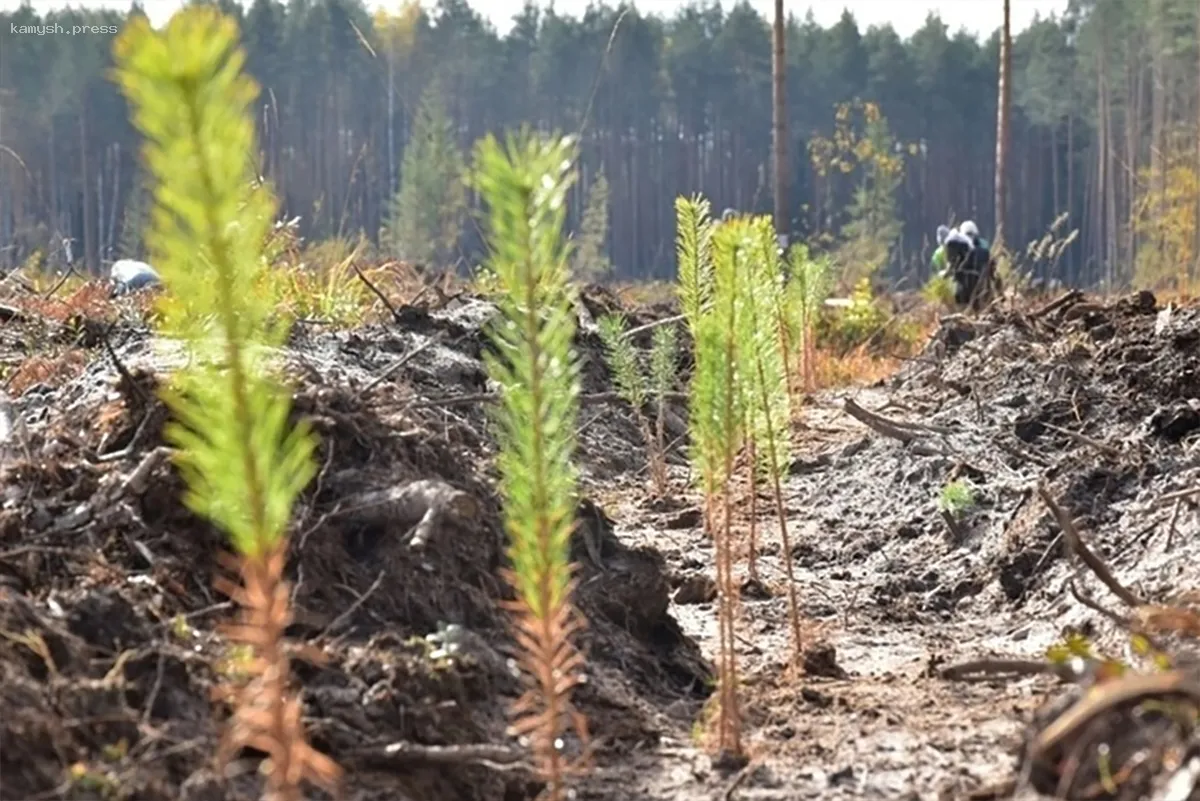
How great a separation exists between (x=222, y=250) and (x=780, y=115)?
17.5m

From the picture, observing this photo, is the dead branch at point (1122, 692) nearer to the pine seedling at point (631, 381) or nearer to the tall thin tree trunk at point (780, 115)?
the pine seedling at point (631, 381)

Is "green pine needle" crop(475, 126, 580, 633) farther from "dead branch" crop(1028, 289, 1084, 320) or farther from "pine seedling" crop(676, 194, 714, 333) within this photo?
"dead branch" crop(1028, 289, 1084, 320)

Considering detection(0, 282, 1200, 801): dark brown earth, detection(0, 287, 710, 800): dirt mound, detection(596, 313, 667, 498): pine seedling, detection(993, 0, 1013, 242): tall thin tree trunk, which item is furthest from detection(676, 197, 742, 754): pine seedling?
detection(993, 0, 1013, 242): tall thin tree trunk

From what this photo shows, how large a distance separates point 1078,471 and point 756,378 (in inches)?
77.5

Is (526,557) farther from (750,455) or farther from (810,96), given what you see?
(810,96)

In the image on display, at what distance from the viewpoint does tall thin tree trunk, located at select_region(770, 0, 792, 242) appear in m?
18.0

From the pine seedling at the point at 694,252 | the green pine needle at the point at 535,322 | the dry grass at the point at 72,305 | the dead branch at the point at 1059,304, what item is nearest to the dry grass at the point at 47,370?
the dry grass at the point at 72,305

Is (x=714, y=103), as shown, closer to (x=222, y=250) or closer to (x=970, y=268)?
(x=970, y=268)

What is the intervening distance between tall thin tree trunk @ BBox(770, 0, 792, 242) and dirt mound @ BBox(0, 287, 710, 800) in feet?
48.5

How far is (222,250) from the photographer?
1316mm

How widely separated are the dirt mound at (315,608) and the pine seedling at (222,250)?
1.38ft

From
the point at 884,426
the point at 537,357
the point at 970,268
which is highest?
the point at 537,357

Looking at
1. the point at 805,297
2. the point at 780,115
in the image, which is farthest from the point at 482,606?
the point at 780,115

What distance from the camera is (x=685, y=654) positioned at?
3344 millimetres
